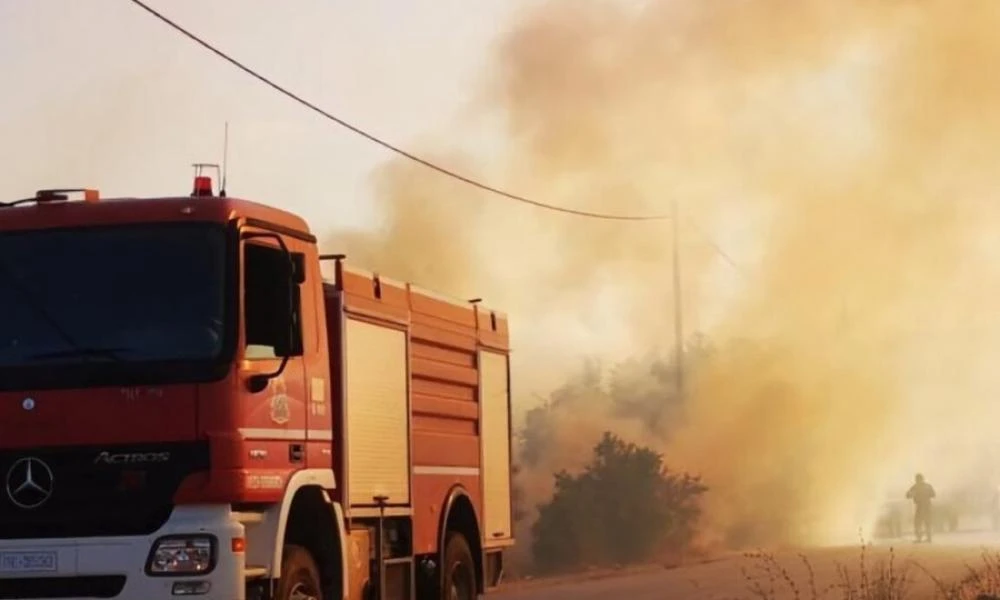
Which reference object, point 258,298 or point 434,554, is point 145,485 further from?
point 434,554

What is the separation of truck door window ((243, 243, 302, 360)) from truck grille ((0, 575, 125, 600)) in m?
1.55

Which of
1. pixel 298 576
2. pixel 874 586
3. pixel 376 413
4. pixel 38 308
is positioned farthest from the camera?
pixel 874 586

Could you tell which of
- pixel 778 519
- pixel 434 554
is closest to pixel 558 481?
pixel 778 519

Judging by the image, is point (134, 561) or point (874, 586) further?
point (874, 586)

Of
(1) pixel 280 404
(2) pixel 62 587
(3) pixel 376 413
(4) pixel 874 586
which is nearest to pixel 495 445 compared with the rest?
(3) pixel 376 413

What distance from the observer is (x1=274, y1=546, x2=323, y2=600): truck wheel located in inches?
496

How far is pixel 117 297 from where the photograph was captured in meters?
12.2

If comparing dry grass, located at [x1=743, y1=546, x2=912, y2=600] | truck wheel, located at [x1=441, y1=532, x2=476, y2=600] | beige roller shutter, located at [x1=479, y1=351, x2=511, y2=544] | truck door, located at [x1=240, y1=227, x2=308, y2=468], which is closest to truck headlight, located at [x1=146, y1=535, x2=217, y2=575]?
truck door, located at [x1=240, y1=227, x2=308, y2=468]

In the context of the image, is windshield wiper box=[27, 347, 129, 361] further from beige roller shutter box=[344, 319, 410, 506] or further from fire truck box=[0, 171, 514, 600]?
beige roller shutter box=[344, 319, 410, 506]

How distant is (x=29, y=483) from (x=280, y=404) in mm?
1608

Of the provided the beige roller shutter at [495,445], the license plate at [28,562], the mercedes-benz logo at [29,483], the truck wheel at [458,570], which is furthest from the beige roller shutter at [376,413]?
the license plate at [28,562]

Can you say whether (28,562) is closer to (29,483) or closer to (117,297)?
(29,483)

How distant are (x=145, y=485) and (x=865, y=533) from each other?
2055 inches

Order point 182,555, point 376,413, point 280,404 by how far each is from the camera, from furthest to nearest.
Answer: point 376,413
point 280,404
point 182,555
